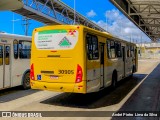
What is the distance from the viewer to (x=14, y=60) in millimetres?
13156

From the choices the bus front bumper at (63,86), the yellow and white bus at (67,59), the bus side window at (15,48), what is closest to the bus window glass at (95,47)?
the yellow and white bus at (67,59)

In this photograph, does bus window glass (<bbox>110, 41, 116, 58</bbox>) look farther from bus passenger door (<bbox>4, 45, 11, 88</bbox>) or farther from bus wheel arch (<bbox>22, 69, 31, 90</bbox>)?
bus passenger door (<bbox>4, 45, 11, 88</bbox>)

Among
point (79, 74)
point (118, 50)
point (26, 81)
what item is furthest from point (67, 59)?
point (118, 50)

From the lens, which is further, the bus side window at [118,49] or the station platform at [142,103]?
the bus side window at [118,49]

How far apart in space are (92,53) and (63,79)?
4.77 feet

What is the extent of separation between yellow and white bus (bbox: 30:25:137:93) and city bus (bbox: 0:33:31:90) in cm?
212

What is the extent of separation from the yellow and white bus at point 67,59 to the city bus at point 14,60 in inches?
83.5

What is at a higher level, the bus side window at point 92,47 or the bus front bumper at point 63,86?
the bus side window at point 92,47

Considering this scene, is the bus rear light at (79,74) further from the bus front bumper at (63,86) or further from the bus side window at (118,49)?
the bus side window at (118,49)

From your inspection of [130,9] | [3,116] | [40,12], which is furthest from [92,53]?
[40,12]

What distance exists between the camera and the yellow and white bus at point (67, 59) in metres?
9.91

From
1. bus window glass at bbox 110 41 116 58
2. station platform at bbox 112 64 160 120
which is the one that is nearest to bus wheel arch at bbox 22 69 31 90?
bus window glass at bbox 110 41 116 58

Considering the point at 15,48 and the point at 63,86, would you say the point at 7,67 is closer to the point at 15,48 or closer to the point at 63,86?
the point at 15,48

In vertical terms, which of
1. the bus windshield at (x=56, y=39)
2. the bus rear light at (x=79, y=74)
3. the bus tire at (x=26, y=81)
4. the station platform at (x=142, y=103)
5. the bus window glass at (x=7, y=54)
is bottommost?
the station platform at (x=142, y=103)
